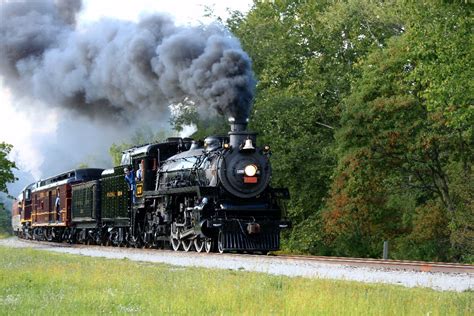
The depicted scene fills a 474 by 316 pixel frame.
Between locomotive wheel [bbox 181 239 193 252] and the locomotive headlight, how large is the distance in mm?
3243

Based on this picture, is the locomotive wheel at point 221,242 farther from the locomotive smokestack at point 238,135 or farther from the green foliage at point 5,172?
the green foliage at point 5,172

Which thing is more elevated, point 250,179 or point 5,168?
point 5,168

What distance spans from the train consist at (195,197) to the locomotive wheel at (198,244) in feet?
0.07

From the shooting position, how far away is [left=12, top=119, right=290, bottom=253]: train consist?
22953 millimetres

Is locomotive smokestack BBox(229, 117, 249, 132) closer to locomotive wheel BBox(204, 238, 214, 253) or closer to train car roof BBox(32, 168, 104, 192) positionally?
locomotive wheel BBox(204, 238, 214, 253)

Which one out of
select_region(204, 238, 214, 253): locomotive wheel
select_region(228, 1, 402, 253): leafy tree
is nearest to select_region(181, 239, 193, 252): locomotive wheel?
select_region(204, 238, 214, 253): locomotive wheel

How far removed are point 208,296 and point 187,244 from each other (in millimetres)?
14177

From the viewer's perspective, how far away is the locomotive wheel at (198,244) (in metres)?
24.3

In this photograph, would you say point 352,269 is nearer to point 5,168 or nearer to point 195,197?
point 195,197

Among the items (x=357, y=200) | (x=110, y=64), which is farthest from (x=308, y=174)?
(x=110, y=64)

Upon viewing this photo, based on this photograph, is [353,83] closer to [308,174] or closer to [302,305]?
[308,174]

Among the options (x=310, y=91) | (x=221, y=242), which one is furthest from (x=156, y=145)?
(x=310, y=91)

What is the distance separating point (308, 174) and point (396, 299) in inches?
1080

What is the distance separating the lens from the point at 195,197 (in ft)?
78.2
